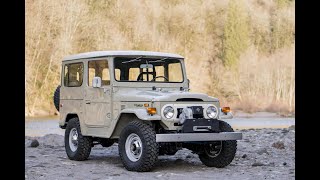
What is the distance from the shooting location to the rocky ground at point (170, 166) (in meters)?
9.43

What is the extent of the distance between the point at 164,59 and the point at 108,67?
1.17 metres

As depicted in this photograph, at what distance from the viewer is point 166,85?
1128 cm

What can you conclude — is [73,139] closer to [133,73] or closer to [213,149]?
[133,73]

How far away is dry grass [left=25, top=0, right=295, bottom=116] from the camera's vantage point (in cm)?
4028

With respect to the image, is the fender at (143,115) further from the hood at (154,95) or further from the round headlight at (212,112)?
the round headlight at (212,112)

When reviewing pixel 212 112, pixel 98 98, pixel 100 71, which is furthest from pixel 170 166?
pixel 100 71

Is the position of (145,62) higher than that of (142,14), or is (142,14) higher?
(142,14)
